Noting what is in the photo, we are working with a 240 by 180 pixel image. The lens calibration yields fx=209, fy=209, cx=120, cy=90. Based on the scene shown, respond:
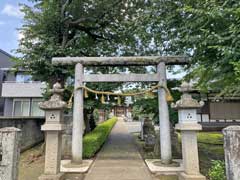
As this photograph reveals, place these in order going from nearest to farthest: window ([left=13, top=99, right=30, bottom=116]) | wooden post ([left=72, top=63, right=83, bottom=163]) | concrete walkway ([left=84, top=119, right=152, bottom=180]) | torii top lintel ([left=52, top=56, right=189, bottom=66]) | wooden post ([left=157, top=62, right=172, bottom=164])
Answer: concrete walkway ([left=84, top=119, right=152, bottom=180]) → wooden post ([left=157, top=62, right=172, bottom=164]) → wooden post ([left=72, top=63, right=83, bottom=163]) → torii top lintel ([left=52, top=56, right=189, bottom=66]) → window ([left=13, top=99, right=30, bottom=116])

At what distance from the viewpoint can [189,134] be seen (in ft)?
19.0

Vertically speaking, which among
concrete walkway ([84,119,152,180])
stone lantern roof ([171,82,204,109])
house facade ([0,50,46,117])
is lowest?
concrete walkway ([84,119,152,180])

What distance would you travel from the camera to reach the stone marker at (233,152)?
11.2 ft

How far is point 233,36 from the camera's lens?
511 cm

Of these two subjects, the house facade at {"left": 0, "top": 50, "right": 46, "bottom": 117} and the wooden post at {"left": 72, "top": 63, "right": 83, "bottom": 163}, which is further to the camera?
the house facade at {"left": 0, "top": 50, "right": 46, "bottom": 117}

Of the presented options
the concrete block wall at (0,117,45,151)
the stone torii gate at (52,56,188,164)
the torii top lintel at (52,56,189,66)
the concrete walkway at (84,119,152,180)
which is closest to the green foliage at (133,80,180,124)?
the stone torii gate at (52,56,188,164)

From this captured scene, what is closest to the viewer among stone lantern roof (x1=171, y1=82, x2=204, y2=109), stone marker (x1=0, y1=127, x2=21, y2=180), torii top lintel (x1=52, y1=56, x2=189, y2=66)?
stone marker (x1=0, y1=127, x2=21, y2=180)

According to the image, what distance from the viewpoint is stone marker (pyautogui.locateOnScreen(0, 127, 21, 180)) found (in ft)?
11.9

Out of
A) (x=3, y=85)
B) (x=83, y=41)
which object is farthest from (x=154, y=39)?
(x=3, y=85)

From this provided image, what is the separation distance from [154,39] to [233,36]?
197 inches

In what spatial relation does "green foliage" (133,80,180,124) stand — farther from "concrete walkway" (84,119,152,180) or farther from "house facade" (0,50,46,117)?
"house facade" (0,50,46,117)

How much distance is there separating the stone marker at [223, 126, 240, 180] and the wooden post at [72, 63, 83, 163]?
5.37 meters

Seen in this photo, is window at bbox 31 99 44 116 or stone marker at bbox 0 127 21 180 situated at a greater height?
window at bbox 31 99 44 116

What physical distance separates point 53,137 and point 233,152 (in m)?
4.46
